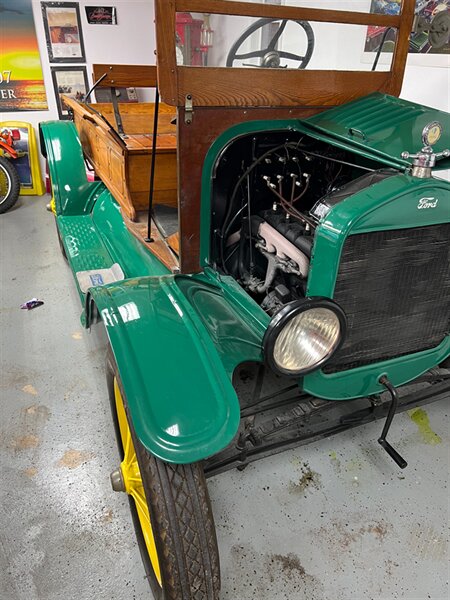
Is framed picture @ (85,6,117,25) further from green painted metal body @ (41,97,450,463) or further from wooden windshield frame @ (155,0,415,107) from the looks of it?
green painted metal body @ (41,97,450,463)

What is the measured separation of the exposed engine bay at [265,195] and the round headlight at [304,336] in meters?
0.34

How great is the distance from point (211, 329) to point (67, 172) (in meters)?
2.43

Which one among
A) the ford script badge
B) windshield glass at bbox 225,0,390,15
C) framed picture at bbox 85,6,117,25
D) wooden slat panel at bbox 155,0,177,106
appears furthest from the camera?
framed picture at bbox 85,6,117,25

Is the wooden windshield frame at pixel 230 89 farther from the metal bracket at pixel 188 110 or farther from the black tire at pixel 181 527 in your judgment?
the black tire at pixel 181 527

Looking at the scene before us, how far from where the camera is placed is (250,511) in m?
1.75

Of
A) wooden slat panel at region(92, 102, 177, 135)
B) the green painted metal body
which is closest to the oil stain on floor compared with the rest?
the green painted metal body

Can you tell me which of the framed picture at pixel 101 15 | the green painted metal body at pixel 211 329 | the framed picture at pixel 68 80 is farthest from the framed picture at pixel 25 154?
the green painted metal body at pixel 211 329

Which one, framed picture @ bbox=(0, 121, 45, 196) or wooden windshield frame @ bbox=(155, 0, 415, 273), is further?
framed picture @ bbox=(0, 121, 45, 196)

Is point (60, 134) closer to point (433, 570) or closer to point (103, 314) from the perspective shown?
point (103, 314)

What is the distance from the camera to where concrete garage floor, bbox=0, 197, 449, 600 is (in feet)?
4.96

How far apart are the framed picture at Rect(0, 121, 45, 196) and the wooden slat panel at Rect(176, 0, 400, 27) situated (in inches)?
159

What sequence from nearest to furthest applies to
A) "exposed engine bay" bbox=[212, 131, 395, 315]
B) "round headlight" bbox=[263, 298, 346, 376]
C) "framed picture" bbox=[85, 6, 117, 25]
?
"round headlight" bbox=[263, 298, 346, 376]
"exposed engine bay" bbox=[212, 131, 395, 315]
"framed picture" bbox=[85, 6, 117, 25]

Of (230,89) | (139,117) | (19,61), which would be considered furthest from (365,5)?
(19,61)

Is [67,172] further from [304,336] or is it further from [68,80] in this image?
[304,336]
